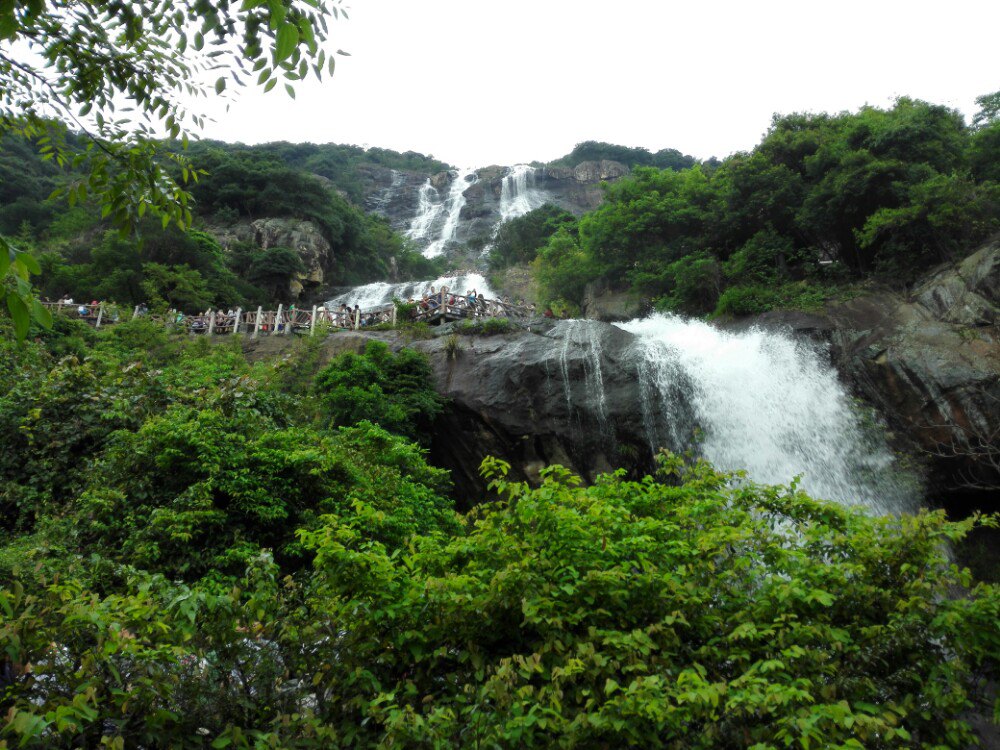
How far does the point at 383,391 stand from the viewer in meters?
14.6

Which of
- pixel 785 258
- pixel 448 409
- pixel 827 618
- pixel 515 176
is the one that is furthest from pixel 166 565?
pixel 515 176

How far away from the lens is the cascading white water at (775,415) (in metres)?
12.2

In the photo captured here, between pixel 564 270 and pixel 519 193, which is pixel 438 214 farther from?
pixel 564 270

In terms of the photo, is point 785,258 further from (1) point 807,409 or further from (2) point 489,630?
(2) point 489,630

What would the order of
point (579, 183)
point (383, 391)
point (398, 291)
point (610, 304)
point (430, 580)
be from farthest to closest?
point (579, 183)
point (398, 291)
point (610, 304)
point (383, 391)
point (430, 580)

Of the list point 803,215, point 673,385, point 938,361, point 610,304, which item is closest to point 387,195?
point 610,304

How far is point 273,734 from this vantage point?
2830 mm

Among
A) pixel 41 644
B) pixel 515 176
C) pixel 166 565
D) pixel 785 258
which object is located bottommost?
pixel 166 565

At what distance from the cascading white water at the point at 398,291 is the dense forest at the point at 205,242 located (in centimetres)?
296

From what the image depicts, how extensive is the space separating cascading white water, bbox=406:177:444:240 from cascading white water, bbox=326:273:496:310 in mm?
19565

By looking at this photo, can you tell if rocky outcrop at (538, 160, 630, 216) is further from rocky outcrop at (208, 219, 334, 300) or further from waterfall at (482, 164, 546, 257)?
rocky outcrop at (208, 219, 334, 300)

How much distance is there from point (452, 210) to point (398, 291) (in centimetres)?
2599

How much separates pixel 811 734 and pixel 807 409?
12189 mm

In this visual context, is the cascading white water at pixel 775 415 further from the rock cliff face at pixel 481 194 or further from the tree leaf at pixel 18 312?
the rock cliff face at pixel 481 194
